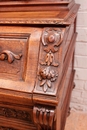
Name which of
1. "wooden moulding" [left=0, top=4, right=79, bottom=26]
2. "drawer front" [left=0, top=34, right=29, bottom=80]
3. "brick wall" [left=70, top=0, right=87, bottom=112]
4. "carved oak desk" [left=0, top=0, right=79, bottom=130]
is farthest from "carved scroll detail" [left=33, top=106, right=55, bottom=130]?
"brick wall" [left=70, top=0, right=87, bottom=112]

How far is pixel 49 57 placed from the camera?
0.56 meters

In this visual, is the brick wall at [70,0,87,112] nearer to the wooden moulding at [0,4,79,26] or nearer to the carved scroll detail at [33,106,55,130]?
the wooden moulding at [0,4,79,26]

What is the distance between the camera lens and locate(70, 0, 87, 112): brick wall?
41.1 inches

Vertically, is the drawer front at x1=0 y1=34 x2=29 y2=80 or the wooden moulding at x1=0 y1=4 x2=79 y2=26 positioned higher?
the wooden moulding at x1=0 y1=4 x2=79 y2=26

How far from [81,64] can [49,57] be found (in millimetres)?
682

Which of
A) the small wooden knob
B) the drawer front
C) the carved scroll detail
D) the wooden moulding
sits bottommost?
the carved scroll detail

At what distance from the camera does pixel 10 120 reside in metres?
0.74

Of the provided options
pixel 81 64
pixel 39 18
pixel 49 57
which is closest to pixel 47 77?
pixel 49 57

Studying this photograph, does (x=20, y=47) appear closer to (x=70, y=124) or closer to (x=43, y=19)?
(x=43, y=19)

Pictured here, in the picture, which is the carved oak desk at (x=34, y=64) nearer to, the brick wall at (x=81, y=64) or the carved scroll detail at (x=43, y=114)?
the carved scroll detail at (x=43, y=114)

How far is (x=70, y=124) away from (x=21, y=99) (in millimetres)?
877

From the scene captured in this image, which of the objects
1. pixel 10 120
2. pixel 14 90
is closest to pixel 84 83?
pixel 10 120

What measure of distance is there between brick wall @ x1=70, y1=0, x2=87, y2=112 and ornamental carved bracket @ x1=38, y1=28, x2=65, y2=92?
0.53 meters

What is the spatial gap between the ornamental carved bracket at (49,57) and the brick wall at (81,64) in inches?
20.7
